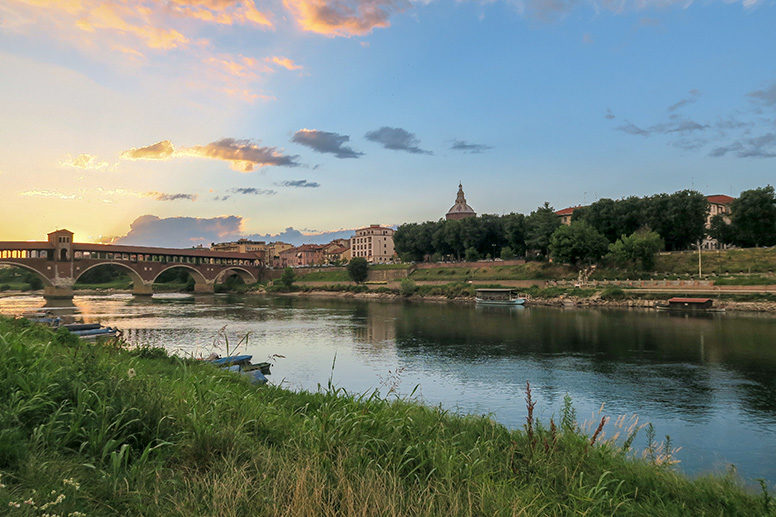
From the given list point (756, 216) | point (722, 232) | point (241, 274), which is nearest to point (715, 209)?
point (722, 232)

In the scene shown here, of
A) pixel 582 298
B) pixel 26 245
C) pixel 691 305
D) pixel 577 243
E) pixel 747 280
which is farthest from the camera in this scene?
pixel 26 245

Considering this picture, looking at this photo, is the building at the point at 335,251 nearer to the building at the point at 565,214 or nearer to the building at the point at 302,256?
the building at the point at 302,256

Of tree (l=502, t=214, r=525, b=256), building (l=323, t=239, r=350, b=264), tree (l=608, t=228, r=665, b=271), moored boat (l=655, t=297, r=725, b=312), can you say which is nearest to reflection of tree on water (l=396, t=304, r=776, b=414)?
moored boat (l=655, t=297, r=725, b=312)

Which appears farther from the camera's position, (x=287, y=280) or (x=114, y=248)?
(x=287, y=280)

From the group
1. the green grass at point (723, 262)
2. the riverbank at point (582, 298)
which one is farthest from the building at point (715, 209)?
the riverbank at point (582, 298)

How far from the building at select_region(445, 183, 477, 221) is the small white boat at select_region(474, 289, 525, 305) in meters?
80.0

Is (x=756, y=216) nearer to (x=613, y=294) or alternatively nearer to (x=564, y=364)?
(x=613, y=294)

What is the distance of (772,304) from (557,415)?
4354 centimetres

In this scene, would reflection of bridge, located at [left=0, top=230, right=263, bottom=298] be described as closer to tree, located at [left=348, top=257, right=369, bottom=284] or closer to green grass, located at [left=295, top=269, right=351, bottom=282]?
green grass, located at [left=295, top=269, right=351, bottom=282]

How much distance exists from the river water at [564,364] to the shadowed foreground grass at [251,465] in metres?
2.15

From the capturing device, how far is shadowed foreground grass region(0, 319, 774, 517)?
3949 mm

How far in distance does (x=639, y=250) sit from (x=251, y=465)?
67464 millimetres

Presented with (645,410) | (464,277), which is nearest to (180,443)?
(645,410)

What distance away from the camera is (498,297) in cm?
6562
